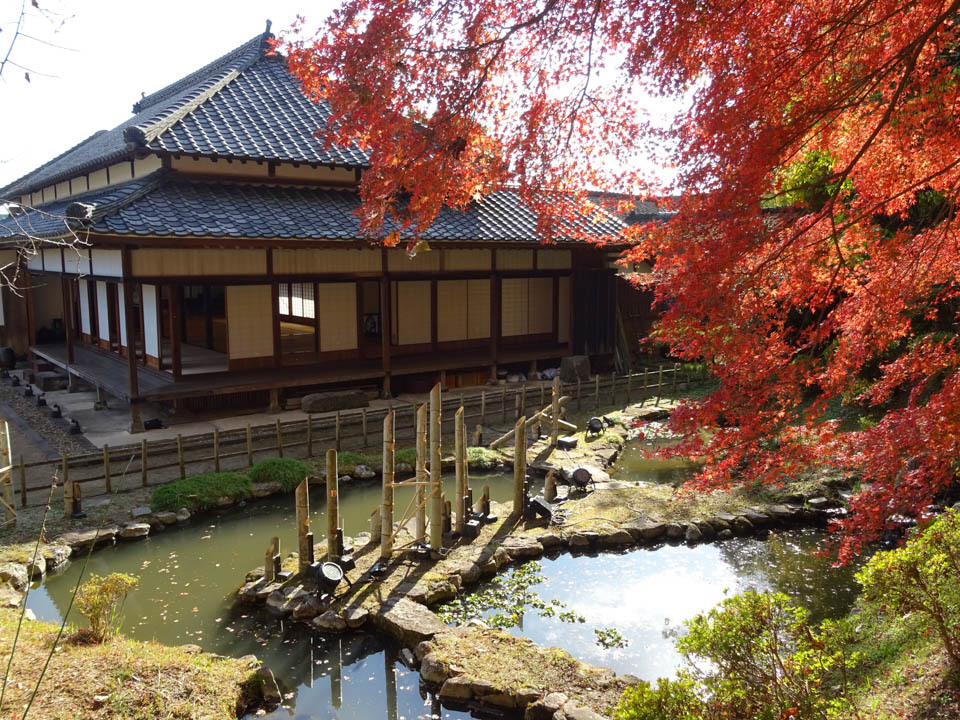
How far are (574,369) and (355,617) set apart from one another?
461 inches

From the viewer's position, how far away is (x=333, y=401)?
583 inches

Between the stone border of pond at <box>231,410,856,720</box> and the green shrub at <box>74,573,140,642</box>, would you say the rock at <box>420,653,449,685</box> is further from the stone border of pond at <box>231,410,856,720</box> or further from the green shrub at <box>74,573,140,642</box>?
the green shrub at <box>74,573,140,642</box>

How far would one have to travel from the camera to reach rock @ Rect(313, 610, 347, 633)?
25.1 feet

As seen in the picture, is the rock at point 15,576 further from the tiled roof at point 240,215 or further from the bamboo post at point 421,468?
the tiled roof at point 240,215

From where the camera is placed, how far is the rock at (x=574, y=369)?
1836 cm

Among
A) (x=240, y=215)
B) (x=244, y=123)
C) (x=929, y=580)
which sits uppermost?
(x=244, y=123)

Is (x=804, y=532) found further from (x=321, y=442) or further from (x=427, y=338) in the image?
(x=427, y=338)

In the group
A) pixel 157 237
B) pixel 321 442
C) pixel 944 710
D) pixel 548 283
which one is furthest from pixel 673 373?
pixel 944 710

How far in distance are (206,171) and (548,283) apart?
9325 millimetres

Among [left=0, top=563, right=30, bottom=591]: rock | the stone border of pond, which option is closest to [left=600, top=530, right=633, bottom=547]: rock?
the stone border of pond

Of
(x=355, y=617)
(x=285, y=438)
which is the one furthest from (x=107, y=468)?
(x=355, y=617)

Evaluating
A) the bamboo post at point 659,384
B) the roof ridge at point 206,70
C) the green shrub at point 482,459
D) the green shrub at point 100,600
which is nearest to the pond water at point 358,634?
the green shrub at point 100,600

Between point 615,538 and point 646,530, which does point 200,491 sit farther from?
point 646,530

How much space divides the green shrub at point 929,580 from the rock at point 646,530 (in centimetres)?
449
